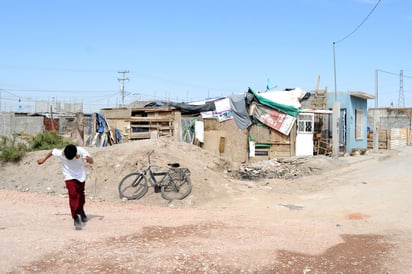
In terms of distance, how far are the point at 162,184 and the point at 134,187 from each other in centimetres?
77

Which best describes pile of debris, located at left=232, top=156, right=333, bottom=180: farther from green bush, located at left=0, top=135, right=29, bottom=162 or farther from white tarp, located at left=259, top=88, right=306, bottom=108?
green bush, located at left=0, top=135, right=29, bottom=162

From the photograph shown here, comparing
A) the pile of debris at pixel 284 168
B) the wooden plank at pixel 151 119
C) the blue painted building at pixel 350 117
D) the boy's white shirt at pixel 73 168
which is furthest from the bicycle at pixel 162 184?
the blue painted building at pixel 350 117

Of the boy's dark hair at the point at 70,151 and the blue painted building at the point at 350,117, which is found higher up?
the blue painted building at the point at 350,117

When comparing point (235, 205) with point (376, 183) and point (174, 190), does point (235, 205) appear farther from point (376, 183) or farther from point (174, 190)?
point (376, 183)

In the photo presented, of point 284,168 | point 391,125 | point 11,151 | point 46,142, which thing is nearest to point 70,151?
point 11,151

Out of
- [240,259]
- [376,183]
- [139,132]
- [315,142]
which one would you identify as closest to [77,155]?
[240,259]

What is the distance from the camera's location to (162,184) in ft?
35.2

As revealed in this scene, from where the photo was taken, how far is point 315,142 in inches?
841

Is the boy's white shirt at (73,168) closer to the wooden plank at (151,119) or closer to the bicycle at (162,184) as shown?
the bicycle at (162,184)

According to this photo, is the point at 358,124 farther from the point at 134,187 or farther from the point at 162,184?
the point at 134,187

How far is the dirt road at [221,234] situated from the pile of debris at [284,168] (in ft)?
11.3

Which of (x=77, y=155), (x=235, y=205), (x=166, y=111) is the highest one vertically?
(x=166, y=111)

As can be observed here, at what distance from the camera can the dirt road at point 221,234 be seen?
5512 millimetres

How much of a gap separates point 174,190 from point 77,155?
11.8ft
